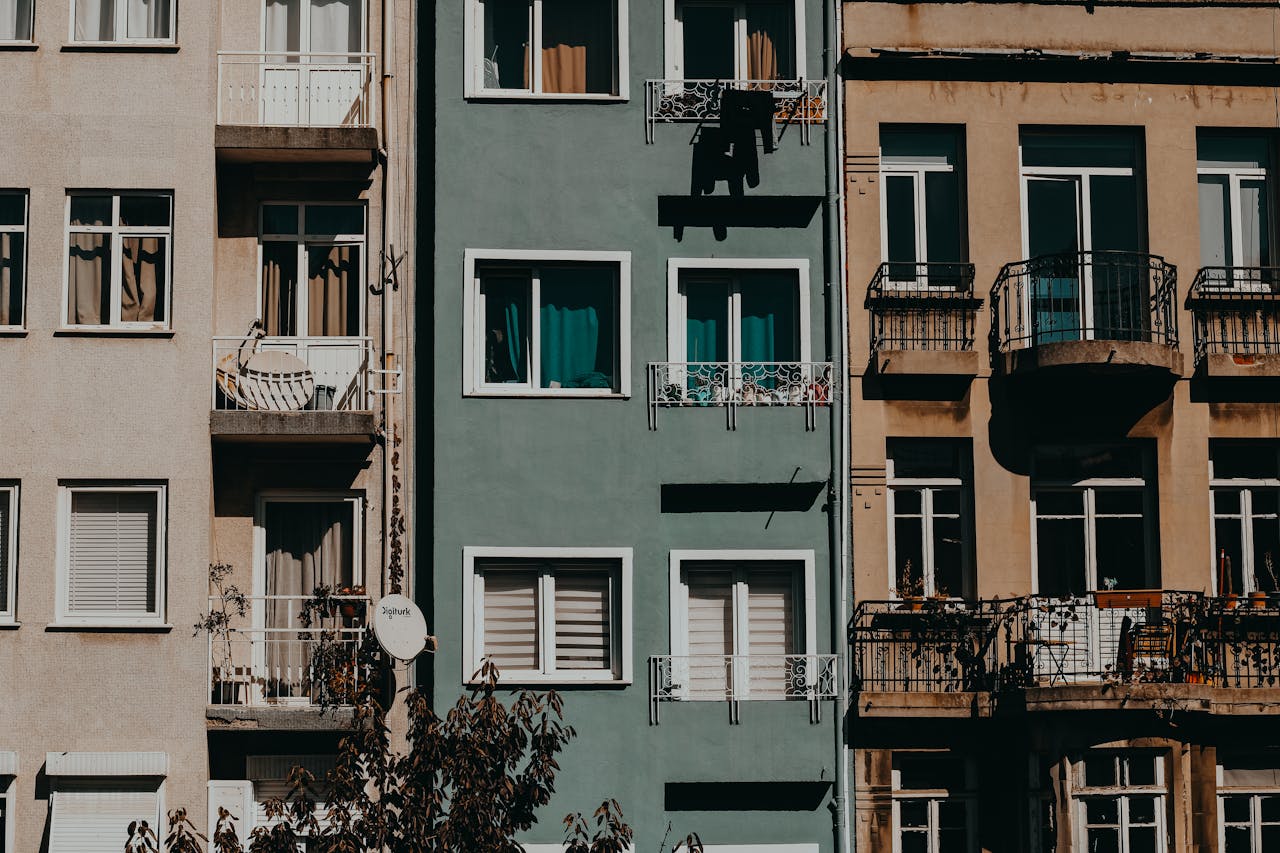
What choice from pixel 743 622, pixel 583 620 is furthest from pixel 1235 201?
pixel 583 620

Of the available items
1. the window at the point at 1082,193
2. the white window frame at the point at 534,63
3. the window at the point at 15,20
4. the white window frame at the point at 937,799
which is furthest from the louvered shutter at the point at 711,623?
the window at the point at 15,20

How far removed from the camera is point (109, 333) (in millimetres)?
24188

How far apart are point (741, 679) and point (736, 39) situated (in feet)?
27.8

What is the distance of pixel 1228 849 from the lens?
977 inches

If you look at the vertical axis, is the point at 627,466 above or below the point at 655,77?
below

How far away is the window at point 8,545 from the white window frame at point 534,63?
25.0 ft

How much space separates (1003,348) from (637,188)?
17.1 feet

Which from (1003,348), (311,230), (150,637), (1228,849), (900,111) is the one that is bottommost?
(1228,849)

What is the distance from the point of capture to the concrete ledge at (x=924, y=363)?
25.1 meters

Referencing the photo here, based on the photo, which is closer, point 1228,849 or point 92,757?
point 92,757

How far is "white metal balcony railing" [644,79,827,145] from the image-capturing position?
999 inches

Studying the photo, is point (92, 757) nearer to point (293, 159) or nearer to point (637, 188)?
point (293, 159)

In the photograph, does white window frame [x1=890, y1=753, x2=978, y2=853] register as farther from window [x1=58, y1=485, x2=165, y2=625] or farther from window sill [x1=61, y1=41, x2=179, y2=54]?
window sill [x1=61, y1=41, x2=179, y2=54]

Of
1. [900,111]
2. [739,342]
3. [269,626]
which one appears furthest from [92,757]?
[900,111]
